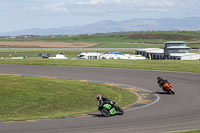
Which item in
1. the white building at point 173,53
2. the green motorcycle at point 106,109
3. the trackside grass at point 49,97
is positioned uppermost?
the white building at point 173,53

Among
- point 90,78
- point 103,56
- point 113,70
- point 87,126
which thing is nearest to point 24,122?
point 87,126

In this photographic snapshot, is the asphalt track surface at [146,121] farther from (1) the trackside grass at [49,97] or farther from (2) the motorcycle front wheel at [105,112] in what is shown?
(1) the trackside grass at [49,97]

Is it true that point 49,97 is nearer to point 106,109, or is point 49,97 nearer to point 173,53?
point 106,109

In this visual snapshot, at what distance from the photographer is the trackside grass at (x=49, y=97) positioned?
87.7 ft

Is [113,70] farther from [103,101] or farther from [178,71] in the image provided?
[103,101]

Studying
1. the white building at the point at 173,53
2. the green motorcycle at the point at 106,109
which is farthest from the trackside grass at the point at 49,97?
the white building at the point at 173,53

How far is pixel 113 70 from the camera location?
182 feet

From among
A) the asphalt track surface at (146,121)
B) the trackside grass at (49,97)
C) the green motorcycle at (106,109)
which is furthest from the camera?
the trackside grass at (49,97)

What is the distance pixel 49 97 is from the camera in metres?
32.4

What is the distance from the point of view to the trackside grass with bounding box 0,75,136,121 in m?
26.7

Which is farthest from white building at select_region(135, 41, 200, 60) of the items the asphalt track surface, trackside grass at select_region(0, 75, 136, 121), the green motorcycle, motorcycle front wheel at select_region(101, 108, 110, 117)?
motorcycle front wheel at select_region(101, 108, 110, 117)

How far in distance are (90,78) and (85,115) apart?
22.2 m

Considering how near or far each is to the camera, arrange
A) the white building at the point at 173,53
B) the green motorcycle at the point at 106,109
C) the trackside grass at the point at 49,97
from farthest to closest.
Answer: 1. the white building at the point at 173,53
2. the trackside grass at the point at 49,97
3. the green motorcycle at the point at 106,109

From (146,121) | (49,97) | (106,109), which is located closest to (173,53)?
(49,97)
